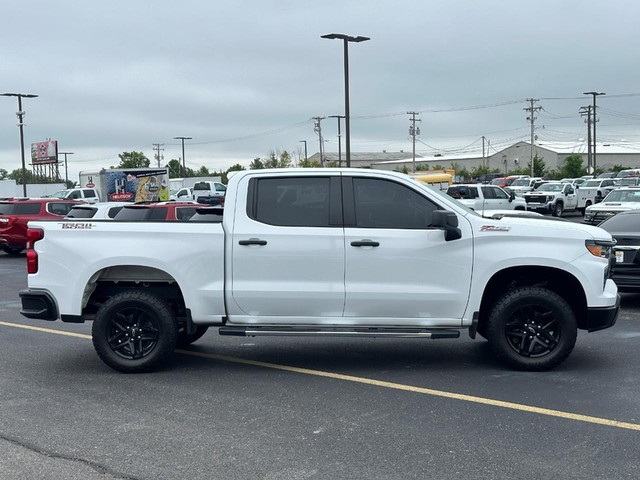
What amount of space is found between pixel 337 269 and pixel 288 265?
1.52ft

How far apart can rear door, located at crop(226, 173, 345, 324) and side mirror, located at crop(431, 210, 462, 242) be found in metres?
0.90

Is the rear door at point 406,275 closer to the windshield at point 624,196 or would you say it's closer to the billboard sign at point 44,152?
the windshield at point 624,196

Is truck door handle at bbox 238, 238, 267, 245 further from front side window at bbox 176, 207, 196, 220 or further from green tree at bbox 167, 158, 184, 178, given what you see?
green tree at bbox 167, 158, 184, 178

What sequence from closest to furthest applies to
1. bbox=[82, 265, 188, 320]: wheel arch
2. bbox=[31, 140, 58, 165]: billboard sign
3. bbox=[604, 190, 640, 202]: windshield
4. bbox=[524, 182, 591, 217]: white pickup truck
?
1. bbox=[82, 265, 188, 320]: wheel arch
2. bbox=[604, 190, 640, 202]: windshield
3. bbox=[524, 182, 591, 217]: white pickup truck
4. bbox=[31, 140, 58, 165]: billboard sign

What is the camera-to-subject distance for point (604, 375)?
7613mm

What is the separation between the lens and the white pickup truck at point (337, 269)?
7.54 m

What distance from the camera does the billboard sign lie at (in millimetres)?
74625

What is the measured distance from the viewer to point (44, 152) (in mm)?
78688

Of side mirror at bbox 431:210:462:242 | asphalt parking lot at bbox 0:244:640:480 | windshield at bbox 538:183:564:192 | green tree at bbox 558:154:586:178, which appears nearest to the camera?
asphalt parking lot at bbox 0:244:640:480

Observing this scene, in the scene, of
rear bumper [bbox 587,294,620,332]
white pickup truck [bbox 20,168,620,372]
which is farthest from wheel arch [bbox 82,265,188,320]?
rear bumper [bbox 587,294,620,332]

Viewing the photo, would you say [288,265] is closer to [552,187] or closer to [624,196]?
[624,196]

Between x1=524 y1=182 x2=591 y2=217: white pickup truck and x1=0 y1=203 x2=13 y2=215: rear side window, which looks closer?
x1=0 y1=203 x2=13 y2=215: rear side window

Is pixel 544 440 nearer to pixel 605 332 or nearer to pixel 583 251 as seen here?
pixel 583 251

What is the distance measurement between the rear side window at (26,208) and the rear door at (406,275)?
18759 mm
